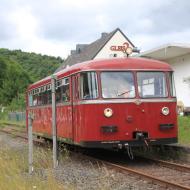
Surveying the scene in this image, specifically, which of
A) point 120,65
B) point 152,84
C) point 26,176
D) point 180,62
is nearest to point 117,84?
point 120,65

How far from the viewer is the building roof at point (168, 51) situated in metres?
28.5

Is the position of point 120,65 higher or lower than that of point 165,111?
higher

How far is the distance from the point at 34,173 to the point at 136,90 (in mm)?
3421

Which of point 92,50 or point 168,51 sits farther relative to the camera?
point 92,50

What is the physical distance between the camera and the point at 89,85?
1315cm

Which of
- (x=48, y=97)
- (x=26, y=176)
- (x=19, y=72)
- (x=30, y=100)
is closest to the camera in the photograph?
(x=26, y=176)

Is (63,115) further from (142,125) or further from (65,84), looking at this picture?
(142,125)

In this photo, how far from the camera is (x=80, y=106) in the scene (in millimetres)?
13266

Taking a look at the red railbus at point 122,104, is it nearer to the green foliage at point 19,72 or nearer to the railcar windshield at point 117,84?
the railcar windshield at point 117,84

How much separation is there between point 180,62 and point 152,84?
1835 centimetres

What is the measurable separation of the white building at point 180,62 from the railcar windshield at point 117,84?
1610 cm

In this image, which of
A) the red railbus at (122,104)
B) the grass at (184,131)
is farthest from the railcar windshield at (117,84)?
the grass at (184,131)

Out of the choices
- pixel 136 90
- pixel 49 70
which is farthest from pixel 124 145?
pixel 49 70

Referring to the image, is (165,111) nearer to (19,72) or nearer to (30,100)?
(30,100)
